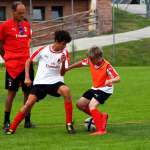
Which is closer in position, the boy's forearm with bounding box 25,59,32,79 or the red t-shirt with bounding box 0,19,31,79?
the boy's forearm with bounding box 25,59,32,79

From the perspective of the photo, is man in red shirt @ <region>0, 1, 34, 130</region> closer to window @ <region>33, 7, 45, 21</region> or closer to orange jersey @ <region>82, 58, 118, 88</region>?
orange jersey @ <region>82, 58, 118, 88</region>

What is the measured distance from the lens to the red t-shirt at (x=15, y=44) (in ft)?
37.9

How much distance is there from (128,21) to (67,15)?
228 inches

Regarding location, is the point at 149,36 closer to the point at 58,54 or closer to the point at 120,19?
the point at 120,19

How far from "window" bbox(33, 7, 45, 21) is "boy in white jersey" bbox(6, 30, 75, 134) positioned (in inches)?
1397

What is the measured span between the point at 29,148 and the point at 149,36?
34.5 m

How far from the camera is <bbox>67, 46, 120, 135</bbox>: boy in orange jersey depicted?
35.8 ft

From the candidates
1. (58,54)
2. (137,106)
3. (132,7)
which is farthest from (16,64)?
(132,7)

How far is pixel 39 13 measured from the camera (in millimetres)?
46469

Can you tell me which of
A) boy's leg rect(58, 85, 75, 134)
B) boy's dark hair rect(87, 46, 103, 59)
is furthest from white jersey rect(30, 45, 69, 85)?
boy's dark hair rect(87, 46, 103, 59)

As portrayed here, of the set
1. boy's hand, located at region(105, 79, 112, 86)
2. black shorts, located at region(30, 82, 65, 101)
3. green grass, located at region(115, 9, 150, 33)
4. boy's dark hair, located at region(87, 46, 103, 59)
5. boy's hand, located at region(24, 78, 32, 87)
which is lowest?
Answer: green grass, located at region(115, 9, 150, 33)

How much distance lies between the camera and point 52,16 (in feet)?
156

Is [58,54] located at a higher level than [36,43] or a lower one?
higher

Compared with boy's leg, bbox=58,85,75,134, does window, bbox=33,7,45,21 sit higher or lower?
lower
